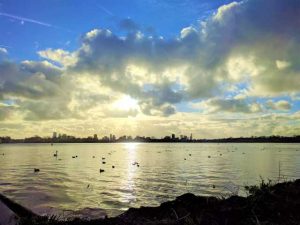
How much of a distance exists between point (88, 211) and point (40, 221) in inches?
493

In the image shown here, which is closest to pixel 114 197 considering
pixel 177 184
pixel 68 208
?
pixel 68 208

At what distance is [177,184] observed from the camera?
3303cm

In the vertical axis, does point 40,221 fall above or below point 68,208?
above

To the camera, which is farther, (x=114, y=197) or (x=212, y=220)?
(x=114, y=197)

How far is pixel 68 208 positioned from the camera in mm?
22625

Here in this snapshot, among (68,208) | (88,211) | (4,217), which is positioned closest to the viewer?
(4,217)

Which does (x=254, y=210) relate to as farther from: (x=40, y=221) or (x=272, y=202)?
(x=40, y=221)

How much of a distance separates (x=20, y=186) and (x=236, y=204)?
29.6m

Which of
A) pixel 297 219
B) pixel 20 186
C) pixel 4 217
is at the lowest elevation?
pixel 20 186

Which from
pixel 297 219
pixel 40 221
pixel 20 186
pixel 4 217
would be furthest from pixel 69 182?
pixel 297 219

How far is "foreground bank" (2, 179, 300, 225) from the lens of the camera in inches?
320

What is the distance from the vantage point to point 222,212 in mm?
8664

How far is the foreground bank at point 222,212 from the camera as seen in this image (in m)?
8.12

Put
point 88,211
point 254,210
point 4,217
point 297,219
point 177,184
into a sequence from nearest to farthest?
point 297,219
point 254,210
point 4,217
point 88,211
point 177,184
